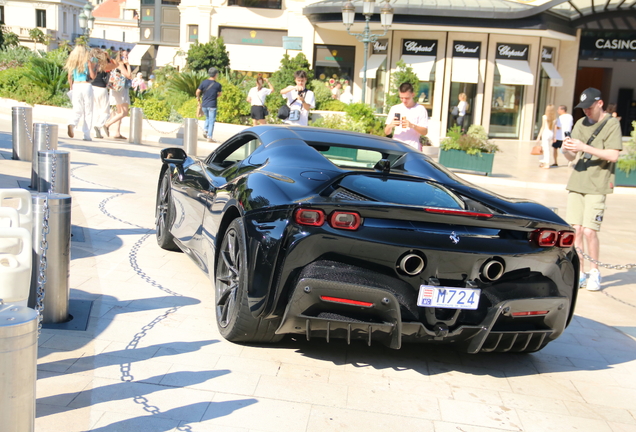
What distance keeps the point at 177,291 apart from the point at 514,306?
2.67 meters

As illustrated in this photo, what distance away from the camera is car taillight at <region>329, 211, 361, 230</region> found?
12.6 ft

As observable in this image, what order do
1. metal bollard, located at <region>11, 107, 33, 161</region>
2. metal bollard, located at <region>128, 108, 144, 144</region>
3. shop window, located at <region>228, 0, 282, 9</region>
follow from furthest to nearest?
1. shop window, located at <region>228, 0, 282, 9</region>
2. metal bollard, located at <region>128, 108, 144, 144</region>
3. metal bollard, located at <region>11, 107, 33, 161</region>

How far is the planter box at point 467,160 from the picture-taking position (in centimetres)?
1689

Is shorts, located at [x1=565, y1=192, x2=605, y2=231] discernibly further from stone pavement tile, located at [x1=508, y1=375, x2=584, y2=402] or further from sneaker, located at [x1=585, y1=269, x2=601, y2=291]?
stone pavement tile, located at [x1=508, y1=375, x2=584, y2=402]

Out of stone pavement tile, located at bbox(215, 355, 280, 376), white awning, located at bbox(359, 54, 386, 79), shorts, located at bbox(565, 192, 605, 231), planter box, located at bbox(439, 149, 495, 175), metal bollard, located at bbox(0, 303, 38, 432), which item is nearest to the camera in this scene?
metal bollard, located at bbox(0, 303, 38, 432)

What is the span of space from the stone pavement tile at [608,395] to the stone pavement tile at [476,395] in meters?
0.59

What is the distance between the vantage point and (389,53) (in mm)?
31984

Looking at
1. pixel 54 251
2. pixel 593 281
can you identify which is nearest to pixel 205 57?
pixel 593 281

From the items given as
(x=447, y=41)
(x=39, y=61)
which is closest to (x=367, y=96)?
(x=447, y=41)

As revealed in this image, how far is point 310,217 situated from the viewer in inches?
152

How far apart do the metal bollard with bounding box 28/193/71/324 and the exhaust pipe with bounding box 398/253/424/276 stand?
2075 mm

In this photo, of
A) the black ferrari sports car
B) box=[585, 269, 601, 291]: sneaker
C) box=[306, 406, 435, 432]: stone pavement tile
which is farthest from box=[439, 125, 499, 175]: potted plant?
box=[306, 406, 435, 432]: stone pavement tile

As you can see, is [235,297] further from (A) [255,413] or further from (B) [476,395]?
(B) [476,395]

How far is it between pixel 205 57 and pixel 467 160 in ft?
74.3
